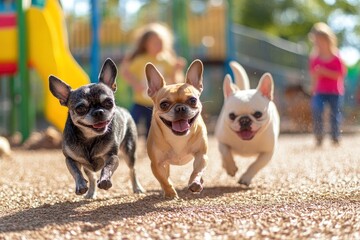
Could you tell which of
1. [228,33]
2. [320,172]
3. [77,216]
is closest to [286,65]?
[228,33]

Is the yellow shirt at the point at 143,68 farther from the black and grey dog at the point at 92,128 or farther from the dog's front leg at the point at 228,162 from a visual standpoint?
the black and grey dog at the point at 92,128

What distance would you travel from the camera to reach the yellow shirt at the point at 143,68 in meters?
7.87

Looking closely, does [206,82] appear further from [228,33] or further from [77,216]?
[77,216]

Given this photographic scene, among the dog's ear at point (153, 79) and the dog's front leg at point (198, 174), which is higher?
the dog's ear at point (153, 79)

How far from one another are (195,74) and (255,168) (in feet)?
3.54

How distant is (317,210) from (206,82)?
18.0 m

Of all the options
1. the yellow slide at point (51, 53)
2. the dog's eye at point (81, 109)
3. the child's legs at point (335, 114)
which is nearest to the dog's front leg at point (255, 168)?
the dog's eye at point (81, 109)

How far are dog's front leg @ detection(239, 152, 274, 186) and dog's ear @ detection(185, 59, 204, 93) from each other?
965 mm

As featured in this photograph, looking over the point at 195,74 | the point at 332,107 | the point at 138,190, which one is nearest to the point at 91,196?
the point at 138,190

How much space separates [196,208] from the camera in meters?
3.97

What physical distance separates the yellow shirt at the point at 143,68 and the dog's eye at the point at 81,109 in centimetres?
381

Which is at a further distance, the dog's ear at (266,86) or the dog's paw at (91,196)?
the dog's ear at (266,86)

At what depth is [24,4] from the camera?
10172mm

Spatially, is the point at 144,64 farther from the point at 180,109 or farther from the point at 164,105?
the point at 180,109
